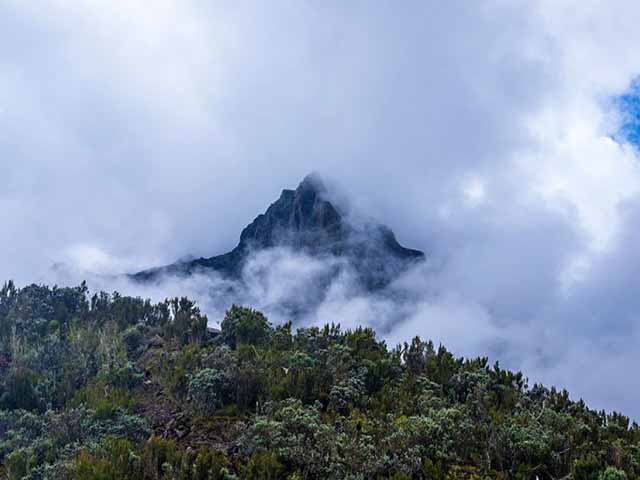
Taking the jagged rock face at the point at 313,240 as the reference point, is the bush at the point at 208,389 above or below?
below

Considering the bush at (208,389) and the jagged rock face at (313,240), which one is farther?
the jagged rock face at (313,240)

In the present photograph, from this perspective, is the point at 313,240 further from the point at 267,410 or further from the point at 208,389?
the point at 267,410

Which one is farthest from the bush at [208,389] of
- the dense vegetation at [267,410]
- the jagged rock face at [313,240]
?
the jagged rock face at [313,240]

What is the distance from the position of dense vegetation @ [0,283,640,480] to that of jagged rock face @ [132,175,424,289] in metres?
51.2

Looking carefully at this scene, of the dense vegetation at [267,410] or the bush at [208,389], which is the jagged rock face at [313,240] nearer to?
the dense vegetation at [267,410]

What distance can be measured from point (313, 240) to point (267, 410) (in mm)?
66095

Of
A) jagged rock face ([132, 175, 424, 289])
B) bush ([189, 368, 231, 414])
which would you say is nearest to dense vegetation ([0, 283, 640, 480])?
bush ([189, 368, 231, 414])

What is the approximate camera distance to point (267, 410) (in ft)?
66.5

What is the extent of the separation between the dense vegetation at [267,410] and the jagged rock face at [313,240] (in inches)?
2014

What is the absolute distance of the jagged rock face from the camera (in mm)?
84875

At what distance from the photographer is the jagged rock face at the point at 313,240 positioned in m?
84.9

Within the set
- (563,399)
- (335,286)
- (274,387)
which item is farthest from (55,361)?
(335,286)

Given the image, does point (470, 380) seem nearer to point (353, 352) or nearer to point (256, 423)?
point (353, 352)

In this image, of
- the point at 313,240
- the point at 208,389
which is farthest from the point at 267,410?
the point at 313,240
